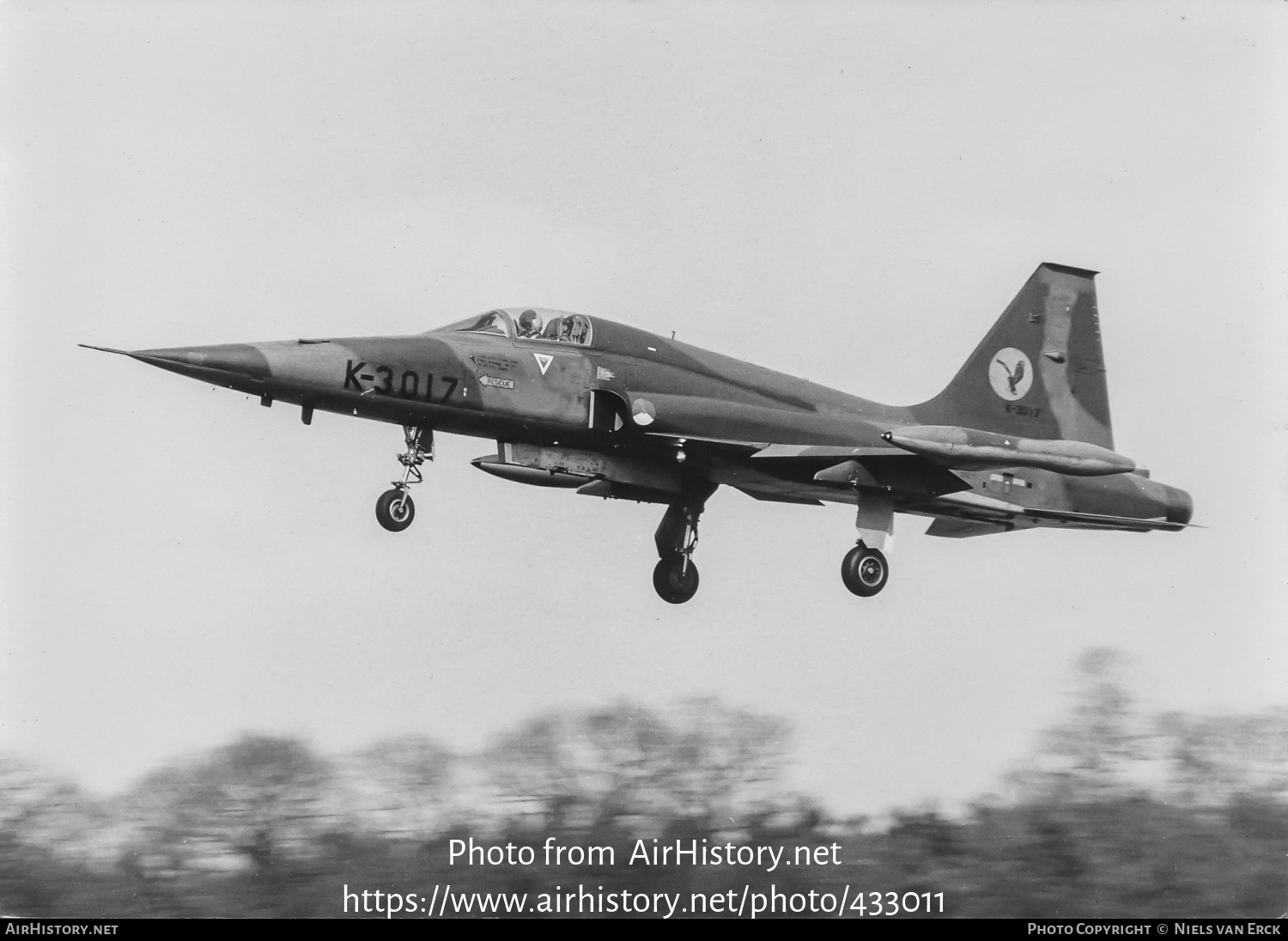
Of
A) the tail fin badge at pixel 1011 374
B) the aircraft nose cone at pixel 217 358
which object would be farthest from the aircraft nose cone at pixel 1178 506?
the aircraft nose cone at pixel 217 358

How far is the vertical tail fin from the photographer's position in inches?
883

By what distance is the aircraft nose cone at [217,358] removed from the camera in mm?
17375

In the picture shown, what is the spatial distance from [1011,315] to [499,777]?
8.86 meters

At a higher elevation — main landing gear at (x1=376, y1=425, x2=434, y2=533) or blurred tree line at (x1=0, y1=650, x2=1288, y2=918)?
main landing gear at (x1=376, y1=425, x2=434, y2=533)

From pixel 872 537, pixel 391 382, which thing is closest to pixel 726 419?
pixel 872 537

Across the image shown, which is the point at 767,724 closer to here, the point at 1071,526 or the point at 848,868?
the point at 848,868

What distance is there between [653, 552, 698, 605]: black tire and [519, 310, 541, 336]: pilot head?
12.3ft

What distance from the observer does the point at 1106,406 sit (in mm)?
22547

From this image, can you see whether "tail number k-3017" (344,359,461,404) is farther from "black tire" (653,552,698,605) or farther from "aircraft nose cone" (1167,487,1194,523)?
"aircraft nose cone" (1167,487,1194,523)

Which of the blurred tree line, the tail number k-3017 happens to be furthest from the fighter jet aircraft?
the blurred tree line

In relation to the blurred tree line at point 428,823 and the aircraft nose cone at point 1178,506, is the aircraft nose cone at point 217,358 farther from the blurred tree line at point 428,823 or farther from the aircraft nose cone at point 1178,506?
the aircraft nose cone at point 1178,506

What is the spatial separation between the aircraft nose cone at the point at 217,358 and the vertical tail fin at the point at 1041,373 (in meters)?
8.67

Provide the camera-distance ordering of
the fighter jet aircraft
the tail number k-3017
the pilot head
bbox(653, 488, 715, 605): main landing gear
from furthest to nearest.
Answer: bbox(653, 488, 715, 605): main landing gear < the pilot head < the fighter jet aircraft < the tail number k-3017

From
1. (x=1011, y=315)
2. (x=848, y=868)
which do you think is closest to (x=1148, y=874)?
(x=848, y=868)
